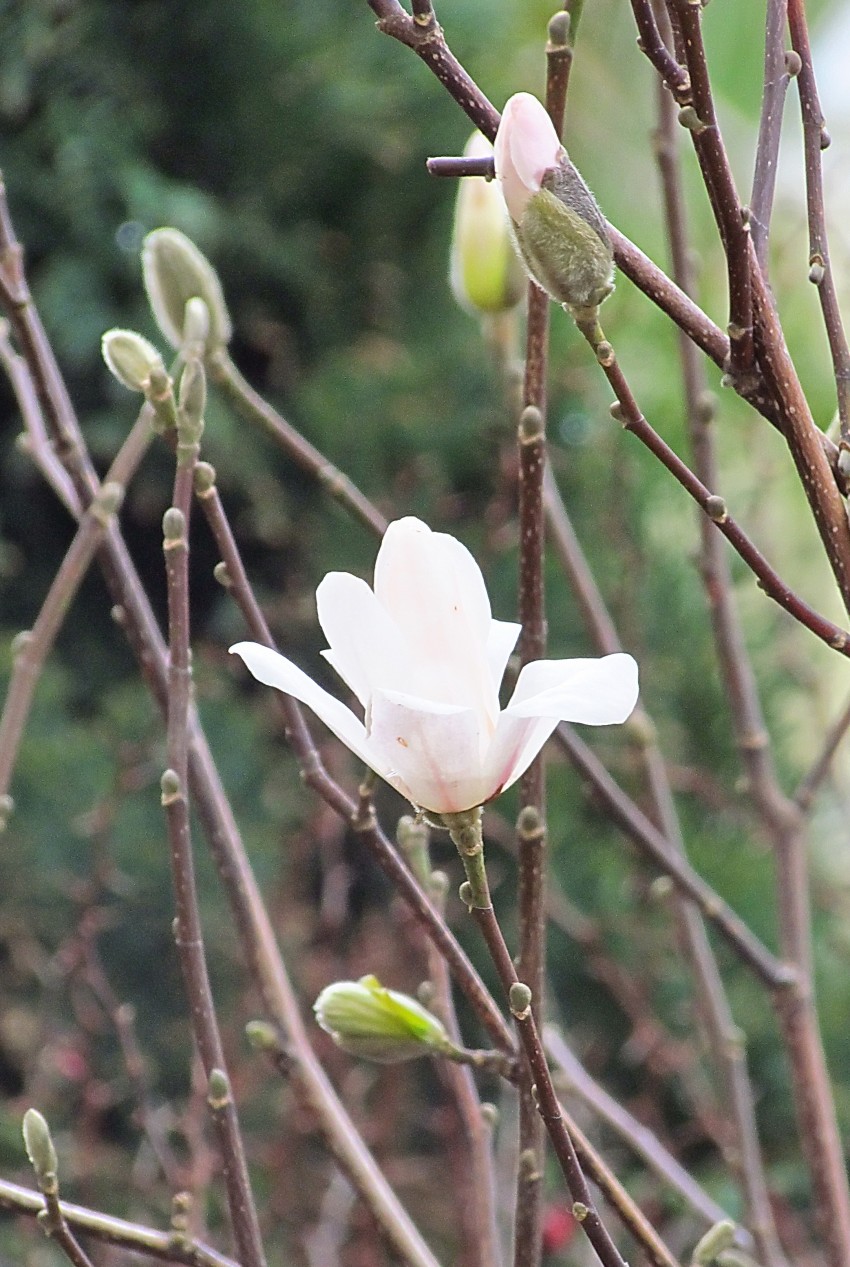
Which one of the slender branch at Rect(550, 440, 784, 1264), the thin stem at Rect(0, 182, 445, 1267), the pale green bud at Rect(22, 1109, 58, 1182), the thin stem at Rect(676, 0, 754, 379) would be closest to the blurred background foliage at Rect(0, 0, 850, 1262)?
the slender branch at Rect(550, 440, 784, 1264)

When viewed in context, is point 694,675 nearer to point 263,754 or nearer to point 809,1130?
point 263,754

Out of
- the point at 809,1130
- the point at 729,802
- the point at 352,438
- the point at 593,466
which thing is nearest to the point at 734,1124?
the point at 809,1130

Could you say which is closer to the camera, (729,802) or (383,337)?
(729,802)

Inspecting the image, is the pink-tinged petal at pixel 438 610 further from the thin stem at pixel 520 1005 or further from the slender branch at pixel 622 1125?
the slender branch at pixel 622 1125

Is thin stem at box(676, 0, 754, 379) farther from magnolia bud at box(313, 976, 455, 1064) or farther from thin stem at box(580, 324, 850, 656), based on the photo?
magnolia bud at box(313, 976, 455, 1064)

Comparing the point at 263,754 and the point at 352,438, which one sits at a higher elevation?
the point at 352,438

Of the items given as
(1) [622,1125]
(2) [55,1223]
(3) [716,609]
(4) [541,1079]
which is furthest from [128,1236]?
(3) [716,609]
